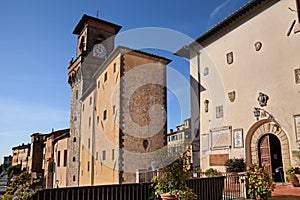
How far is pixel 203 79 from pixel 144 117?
17.3 feet

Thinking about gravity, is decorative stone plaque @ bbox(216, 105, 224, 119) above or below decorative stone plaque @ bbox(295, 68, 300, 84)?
below

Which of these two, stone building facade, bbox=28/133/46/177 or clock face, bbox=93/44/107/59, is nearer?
clock face, bbox=93/44/107/59

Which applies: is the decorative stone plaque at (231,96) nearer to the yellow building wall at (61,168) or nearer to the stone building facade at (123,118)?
the stone building facade at (123,118)

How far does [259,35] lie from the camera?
47.2 ft

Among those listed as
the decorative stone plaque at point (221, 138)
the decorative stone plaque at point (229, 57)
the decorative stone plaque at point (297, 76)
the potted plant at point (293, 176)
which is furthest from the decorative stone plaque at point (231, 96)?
the potted plant at point (293, 176)

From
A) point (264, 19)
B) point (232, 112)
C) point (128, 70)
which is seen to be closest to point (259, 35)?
point (264, 19)

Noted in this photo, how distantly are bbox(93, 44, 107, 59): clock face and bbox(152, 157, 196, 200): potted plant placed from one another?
24326mm

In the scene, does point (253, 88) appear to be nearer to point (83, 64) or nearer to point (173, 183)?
point (173, 183)

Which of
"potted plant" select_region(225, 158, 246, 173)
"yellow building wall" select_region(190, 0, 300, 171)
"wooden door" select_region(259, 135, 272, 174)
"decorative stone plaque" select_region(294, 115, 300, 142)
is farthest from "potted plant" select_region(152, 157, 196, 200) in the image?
"wooden door" select_region(259, 135, 272, 174)

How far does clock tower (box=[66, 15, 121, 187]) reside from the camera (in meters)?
28.3

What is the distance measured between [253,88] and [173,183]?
30.2 ft

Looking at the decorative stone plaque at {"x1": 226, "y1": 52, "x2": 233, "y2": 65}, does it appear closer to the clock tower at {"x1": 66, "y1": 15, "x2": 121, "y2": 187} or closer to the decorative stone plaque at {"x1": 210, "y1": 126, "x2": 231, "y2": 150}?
the decorative stone plaque at {"x1": 210, "y1": 126, "x2": 231, "y2": 150}

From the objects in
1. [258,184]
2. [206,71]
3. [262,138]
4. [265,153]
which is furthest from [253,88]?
[258,184]

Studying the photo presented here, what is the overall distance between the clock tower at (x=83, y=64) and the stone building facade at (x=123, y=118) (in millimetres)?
1904
